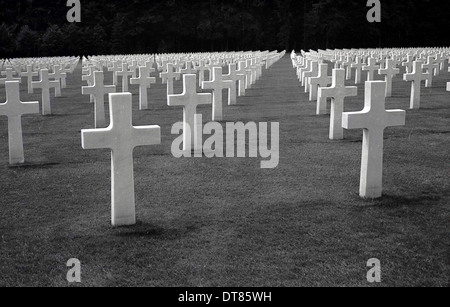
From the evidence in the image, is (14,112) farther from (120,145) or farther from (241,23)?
(241,23)

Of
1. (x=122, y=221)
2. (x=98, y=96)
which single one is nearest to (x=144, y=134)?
(x=122, y=221)

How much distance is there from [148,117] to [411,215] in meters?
7.13

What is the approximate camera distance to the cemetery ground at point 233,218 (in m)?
3.73

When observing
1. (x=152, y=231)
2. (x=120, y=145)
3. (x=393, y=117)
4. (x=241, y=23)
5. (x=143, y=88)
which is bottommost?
(x=152, y=231)

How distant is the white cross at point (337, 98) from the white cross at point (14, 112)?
409cm

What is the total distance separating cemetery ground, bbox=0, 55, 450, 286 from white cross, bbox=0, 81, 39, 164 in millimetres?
234

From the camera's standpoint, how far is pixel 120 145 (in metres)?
4.57

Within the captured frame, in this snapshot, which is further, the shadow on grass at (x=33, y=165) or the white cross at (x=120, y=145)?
the shadow on grass at (x=33, y=165)

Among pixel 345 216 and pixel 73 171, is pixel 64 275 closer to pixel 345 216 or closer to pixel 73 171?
pixel 345 216

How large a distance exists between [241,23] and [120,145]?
199ft

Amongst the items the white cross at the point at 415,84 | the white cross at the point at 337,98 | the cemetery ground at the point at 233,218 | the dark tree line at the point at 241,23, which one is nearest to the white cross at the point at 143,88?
A: the cemetery ground at the point at 233,218

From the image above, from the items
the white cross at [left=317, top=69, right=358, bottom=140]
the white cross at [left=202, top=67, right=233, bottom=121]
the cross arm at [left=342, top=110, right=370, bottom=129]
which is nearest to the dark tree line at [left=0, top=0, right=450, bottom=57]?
the white cross at [left=202, top=67, right=233, bottom=121]

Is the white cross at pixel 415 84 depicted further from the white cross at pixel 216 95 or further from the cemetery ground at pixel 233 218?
the white cross at pixel 216 95
